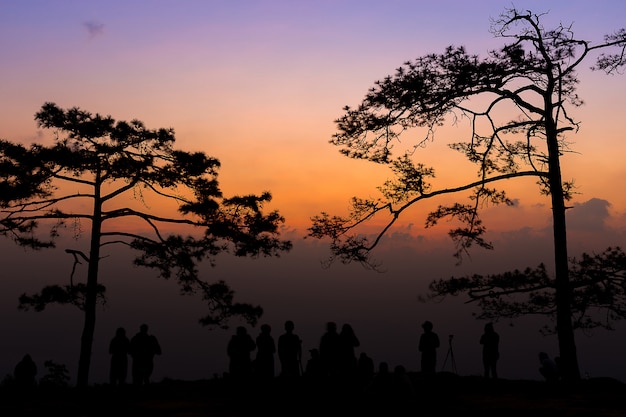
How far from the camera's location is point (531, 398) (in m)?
15.3

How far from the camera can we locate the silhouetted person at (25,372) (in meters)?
19.3

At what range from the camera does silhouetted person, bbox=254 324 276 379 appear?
16.7 m

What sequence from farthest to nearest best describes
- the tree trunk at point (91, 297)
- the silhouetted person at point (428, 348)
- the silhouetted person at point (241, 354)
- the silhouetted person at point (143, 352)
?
the tree trunk at point (91, 297), the silhouetted person at point (143, 352), the silhouetted person at point (428, 348), the silhouetted person at point (241, 354)

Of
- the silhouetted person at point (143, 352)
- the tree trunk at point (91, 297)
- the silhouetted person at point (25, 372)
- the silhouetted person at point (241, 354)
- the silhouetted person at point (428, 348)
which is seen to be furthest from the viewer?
the tree trunk at point (91, 297)

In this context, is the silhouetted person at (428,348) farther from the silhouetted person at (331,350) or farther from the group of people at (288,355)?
the silhouetted person at (331,350)

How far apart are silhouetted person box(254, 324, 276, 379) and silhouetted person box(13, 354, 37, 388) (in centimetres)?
756

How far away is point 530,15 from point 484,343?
9.89 m

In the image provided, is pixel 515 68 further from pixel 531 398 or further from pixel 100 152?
pixel 100 152

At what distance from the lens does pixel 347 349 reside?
16750 mm

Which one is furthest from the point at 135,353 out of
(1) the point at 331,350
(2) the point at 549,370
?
(2) the point at 549,370

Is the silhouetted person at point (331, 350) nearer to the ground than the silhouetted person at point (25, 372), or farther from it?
farther from it

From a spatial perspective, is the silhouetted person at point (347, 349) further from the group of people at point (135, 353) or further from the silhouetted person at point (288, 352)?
the group of people at point (135, 353)

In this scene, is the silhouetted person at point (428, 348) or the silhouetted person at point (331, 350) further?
the silhouetted person at point (428, 348)

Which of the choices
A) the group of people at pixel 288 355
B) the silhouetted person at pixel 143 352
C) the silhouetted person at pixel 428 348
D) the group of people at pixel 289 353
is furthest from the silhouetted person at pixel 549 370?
the silhouetted person at pixel 143 352
